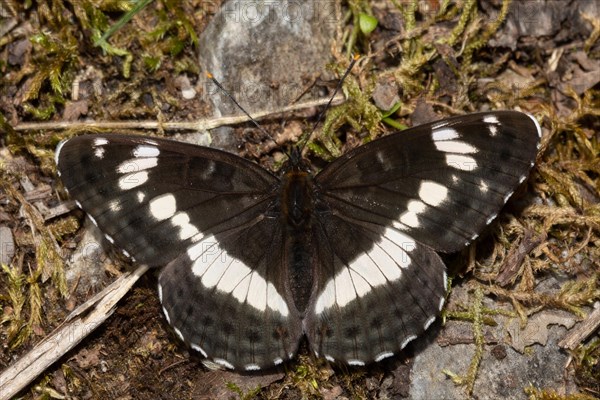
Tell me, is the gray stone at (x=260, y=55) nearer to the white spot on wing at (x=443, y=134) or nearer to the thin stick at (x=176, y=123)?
the thin stick at (x=176, y=123)

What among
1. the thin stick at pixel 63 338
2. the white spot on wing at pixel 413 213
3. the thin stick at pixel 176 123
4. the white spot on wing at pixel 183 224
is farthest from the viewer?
the thin stick at pixel 176 123

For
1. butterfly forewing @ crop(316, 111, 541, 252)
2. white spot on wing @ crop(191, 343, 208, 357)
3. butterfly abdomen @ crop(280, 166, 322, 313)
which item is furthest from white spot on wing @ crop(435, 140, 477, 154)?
white spot on wing @ crop(191, 343, 208, 357)

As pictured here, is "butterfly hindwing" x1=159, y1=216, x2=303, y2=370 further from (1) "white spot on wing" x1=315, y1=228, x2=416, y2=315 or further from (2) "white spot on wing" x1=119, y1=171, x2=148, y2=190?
(2) "white spot on wing" x1=119, y1=171, x2=148, y2=190

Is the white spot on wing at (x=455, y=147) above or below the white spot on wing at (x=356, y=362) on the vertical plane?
above

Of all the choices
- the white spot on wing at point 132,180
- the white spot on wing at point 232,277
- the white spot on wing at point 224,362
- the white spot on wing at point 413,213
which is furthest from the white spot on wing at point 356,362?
the white spot on wing at point 132,180

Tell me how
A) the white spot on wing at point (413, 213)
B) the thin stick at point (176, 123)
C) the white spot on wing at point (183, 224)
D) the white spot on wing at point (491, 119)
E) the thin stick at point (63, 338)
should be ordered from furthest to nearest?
the thin stick at point (176, 123)
the thin stick at point (63, 338)
the white spot on wing at point (183, 224)
the white spot on wing at point (413, 213)
the white spot on wing at point (491, 119)

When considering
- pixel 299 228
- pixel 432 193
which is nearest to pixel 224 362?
pixel 299 228
